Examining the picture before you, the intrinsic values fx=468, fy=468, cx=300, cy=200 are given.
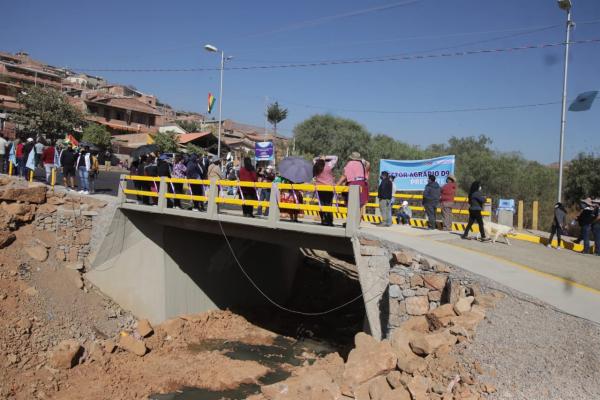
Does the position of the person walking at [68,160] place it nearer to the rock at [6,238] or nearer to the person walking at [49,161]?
the person walking at [49,161]

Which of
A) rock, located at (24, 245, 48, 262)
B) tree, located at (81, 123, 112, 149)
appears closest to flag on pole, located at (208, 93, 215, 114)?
tree, located at (81, 123, 112, 149)

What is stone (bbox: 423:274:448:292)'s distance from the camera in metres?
A: 8.36

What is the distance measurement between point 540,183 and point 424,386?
2895 cm

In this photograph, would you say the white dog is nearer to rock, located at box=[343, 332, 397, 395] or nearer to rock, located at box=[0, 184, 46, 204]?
rock, located at box=[343, 332, 397, 395]

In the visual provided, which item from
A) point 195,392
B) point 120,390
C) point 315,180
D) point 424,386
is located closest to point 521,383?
point 424,386

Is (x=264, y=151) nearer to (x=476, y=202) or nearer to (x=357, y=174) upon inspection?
(x=357, y=174)

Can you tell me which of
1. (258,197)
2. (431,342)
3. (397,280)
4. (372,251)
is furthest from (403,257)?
(258,197)

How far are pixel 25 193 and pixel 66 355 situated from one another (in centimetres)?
638

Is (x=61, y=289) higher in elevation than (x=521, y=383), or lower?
lower

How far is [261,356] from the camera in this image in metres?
14.1

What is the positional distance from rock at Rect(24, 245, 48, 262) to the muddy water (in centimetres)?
537

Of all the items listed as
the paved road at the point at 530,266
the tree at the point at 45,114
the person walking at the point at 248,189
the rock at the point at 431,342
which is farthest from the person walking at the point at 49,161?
the tree at the point at 45,114

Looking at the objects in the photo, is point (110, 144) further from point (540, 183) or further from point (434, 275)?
point (434, 275)

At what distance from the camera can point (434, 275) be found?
8.49 m
